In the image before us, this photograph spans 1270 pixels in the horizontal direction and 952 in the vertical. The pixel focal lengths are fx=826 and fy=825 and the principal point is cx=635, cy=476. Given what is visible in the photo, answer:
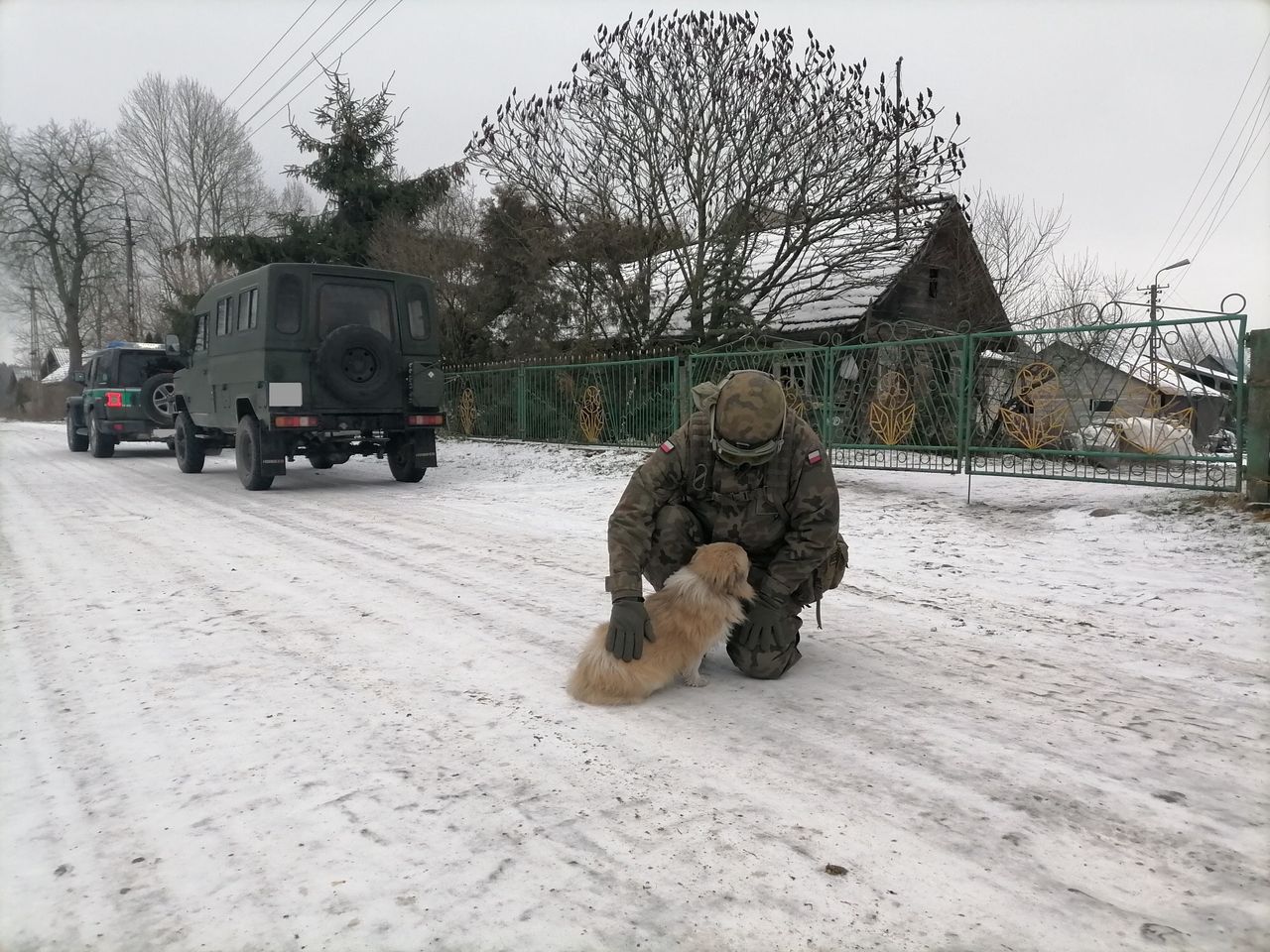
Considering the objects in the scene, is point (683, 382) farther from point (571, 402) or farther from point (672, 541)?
point (672, 541)

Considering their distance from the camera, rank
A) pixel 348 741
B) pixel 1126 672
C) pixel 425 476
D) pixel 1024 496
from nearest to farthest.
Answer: pixel 348 741, pixel 1126 672, pixel 1024 496, pixel 425 476

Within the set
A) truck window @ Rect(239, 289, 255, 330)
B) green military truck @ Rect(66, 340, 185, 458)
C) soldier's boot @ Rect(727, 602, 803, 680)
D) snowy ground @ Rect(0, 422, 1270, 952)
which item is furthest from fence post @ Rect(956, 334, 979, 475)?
green military truck @ Rect(66, 340, 185, 458)

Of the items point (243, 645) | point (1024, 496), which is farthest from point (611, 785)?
point (1024, 496)

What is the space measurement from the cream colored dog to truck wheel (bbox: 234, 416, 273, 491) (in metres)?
8.09

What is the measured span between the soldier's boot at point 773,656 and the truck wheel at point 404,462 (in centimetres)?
814

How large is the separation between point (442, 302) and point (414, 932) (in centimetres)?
1760

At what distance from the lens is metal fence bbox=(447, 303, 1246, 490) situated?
6844mm

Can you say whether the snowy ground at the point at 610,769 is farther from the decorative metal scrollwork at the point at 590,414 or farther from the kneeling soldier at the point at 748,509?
the decorative metal scrollwork at the point at 590,414

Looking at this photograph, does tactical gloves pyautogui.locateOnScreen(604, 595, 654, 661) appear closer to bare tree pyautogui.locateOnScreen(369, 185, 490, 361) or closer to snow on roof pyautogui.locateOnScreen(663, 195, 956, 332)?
snow on roof pyautogui.locateOnScreen(663, 195, 956, 332)

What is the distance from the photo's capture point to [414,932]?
1860mm

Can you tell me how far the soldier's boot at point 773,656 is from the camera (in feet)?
11.3

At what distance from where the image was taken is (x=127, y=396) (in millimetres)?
15711

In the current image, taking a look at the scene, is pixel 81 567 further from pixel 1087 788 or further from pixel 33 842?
pixel 1087 788

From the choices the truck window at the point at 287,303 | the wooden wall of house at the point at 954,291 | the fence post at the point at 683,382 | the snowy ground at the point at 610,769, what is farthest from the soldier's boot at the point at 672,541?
the wooden wall of house at the point at 954,291
